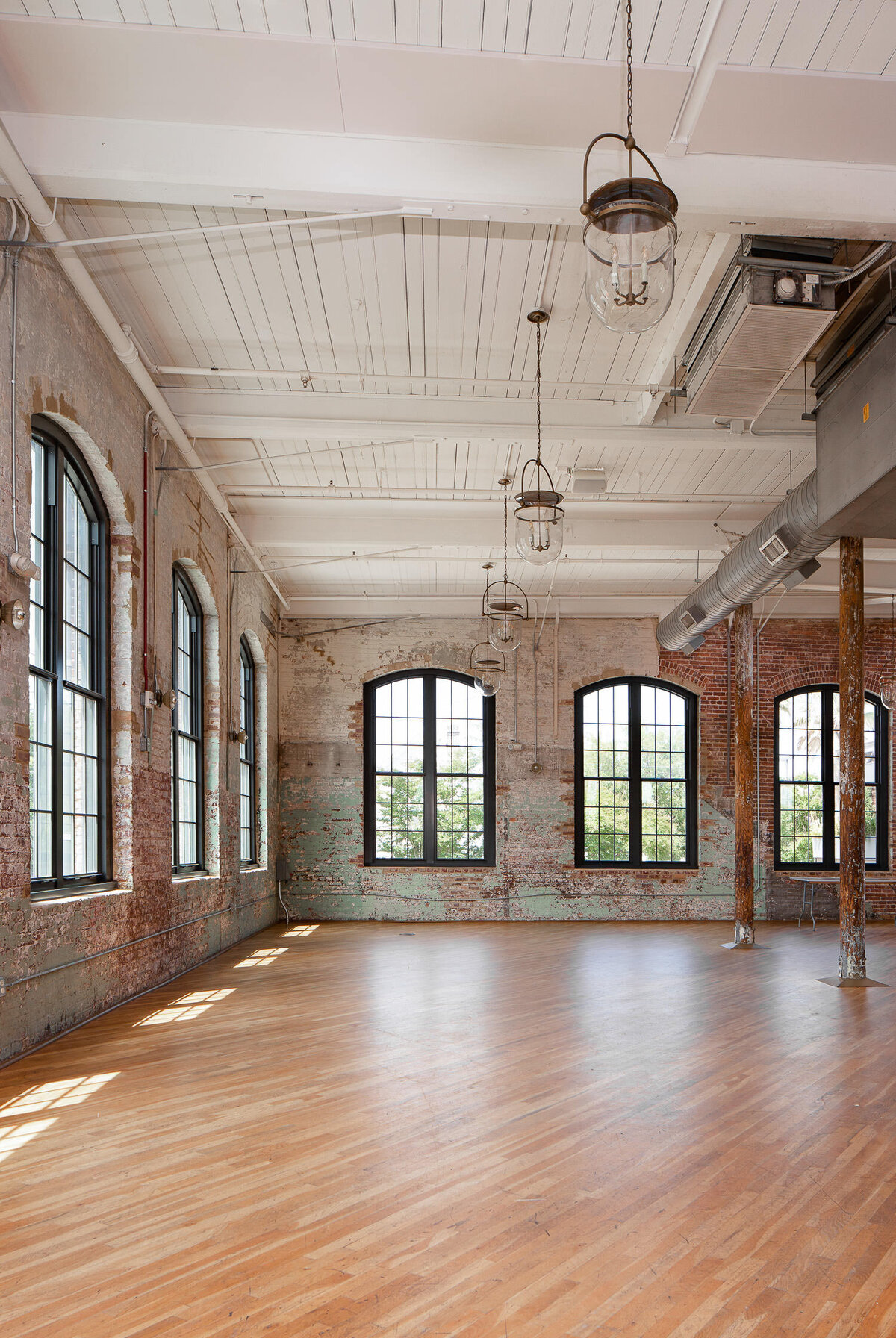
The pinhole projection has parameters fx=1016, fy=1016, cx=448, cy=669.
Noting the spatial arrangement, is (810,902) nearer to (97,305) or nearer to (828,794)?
(828,794)

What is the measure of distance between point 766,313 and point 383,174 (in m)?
2.06

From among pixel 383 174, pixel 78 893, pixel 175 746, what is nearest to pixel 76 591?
pixel 78 893

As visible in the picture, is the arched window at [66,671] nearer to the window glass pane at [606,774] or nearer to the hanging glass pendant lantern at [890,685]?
the window glass pane at [606,774]

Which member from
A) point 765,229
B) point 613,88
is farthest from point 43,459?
point 765,229

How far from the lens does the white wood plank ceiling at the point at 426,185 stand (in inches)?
160

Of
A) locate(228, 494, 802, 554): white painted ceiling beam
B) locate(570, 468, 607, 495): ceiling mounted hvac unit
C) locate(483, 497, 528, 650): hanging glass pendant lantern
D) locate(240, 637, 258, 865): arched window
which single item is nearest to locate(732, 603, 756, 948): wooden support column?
locate(228, 494, 802, 554): white painted ceiling beam

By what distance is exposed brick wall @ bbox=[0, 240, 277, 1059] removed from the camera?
16.6 feet

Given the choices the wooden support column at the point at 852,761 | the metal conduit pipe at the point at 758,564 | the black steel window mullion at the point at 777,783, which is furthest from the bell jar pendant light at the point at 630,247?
the black steel window mullion at the point at 777,783

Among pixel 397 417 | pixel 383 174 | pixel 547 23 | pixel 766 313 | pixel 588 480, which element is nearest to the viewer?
pixel 547 23

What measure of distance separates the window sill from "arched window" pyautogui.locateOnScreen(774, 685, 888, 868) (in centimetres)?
1048

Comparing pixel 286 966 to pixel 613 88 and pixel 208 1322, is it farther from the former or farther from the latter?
pixel 613 88

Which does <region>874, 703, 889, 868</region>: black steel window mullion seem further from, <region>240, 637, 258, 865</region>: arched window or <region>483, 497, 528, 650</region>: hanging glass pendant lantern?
<region>240, 637, 258, 865</region>: arched window

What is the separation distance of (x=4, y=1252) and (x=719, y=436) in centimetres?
692

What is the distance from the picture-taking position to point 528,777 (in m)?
14.5
